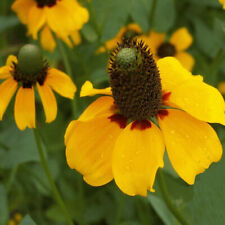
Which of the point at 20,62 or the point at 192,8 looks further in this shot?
the point at 192,8

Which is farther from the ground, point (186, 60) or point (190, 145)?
point (190, 145)

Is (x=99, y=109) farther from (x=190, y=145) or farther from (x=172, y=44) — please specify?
(x=172, y=44)

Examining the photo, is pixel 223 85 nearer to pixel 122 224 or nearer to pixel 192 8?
pixel 192 8

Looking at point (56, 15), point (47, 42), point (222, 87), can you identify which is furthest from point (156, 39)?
point (56, 15)

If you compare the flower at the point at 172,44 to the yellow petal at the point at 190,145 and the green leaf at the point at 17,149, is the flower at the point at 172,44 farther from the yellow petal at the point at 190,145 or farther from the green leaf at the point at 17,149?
the yellow petal at the point at 190,145

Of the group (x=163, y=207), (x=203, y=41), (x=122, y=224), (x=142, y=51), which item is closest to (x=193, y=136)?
(x=142, y=51)

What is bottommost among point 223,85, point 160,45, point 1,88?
point 223,85
